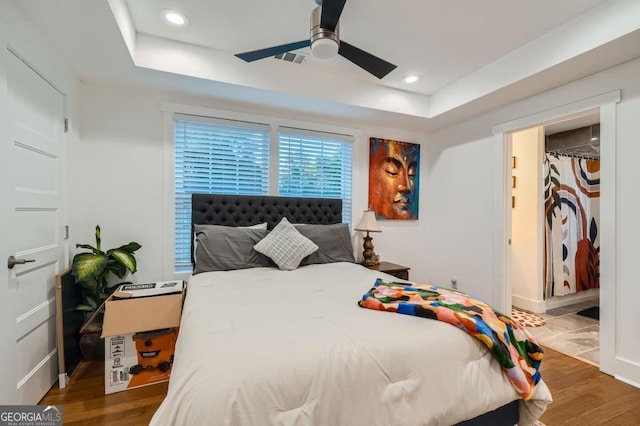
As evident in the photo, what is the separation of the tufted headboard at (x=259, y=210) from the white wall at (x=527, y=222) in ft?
8.27

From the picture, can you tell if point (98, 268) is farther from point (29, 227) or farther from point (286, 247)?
point (286, 247)

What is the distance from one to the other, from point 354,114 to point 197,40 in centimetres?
182

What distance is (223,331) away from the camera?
4.27 ft

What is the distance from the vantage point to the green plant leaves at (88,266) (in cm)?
222

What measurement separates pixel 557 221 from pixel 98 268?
17.3ft

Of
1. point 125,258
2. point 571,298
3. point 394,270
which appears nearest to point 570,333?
point 571,298

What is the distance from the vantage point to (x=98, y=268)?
2.30m

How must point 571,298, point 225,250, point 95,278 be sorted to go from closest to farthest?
point 95,278 < point 225,250 < point 571,298

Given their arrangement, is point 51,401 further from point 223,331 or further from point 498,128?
point 498,128

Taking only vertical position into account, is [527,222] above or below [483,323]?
above

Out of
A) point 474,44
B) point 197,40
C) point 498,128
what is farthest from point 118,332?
point 498,128

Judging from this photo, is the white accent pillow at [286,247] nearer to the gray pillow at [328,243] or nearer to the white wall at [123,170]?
the gray pillow at [328,243]

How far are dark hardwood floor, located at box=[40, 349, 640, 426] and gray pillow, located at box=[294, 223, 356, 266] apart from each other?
1678 mm

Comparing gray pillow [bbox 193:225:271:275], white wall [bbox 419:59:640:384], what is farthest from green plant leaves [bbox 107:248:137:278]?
white wall [bbox 419:59:640:384]
